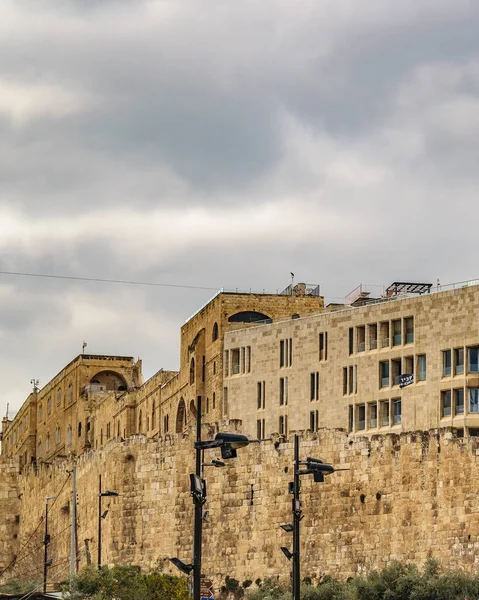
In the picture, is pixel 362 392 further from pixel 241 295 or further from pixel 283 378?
pixel 241 295

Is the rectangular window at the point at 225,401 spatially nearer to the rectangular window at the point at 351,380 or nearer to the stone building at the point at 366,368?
the stone building at the point at 366,368

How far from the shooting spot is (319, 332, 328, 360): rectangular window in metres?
69.8

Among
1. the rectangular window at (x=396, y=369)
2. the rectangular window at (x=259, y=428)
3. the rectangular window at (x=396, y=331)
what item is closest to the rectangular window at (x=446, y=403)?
the rectangular window at (x=396, y=369)

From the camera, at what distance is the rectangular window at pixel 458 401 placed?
63.6 meters

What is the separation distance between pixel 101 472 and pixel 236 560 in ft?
36.3

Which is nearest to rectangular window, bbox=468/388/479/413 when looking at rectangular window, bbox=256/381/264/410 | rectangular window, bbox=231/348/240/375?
rectangular window, bbox=256/381/264/410

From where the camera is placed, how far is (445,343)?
212ft

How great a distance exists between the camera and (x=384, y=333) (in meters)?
67.2

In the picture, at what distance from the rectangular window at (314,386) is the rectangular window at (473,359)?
849cm

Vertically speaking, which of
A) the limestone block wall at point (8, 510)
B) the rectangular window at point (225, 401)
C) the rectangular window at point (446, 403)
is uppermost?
the rectangular window at point (225, 401)

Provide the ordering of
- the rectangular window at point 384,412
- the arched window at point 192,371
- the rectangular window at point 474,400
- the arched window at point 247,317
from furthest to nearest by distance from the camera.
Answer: the arched window at point 192,371 < the arched window at point 247,317 < the rectangular window at point 384,412 < the rectangular window at point 474,400

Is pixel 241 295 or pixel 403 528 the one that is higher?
pixel 241 295

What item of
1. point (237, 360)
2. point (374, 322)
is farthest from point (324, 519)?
point (237, 360)

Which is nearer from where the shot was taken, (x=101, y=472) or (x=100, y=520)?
(x=100, y=520)
